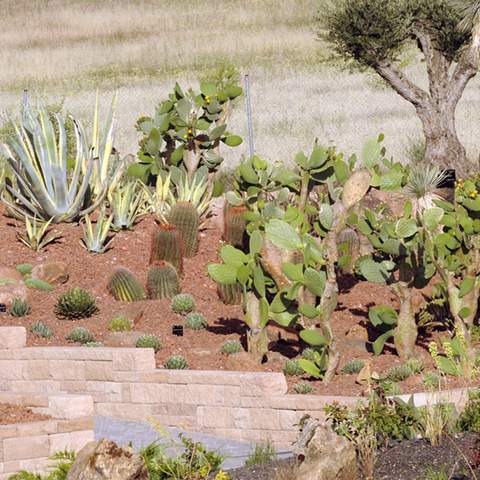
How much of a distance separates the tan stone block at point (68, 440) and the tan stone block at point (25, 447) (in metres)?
0.06

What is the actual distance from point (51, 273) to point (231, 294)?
2.26m

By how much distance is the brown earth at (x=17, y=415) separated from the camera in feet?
38.1

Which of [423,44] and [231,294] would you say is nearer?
[231,294]

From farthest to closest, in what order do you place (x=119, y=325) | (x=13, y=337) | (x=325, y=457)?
(x=119, y=325) → (x=13, y=337) → (x=325, y=457)

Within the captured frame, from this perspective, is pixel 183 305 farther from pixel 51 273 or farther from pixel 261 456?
pixel 261 456

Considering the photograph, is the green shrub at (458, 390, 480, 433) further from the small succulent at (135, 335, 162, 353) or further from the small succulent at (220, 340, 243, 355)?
the small succulent at (135, 335, 162, 353)

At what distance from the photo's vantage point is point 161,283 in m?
16.2

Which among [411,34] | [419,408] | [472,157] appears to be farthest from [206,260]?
[472,157]

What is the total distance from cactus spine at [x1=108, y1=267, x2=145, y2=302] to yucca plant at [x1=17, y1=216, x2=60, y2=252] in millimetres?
1623

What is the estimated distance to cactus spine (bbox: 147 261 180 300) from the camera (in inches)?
637

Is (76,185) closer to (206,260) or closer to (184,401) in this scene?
(206,260)

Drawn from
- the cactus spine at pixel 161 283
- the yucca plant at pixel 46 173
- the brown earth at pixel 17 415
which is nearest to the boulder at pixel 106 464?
the brown earth at pixel 17 415

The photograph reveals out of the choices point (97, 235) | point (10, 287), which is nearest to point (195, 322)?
point (10, 287)

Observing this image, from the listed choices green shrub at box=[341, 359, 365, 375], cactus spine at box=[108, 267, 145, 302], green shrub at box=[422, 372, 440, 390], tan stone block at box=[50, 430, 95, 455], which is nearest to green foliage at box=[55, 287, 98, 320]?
cactus spine at box=[108, 267, 145, 302]
